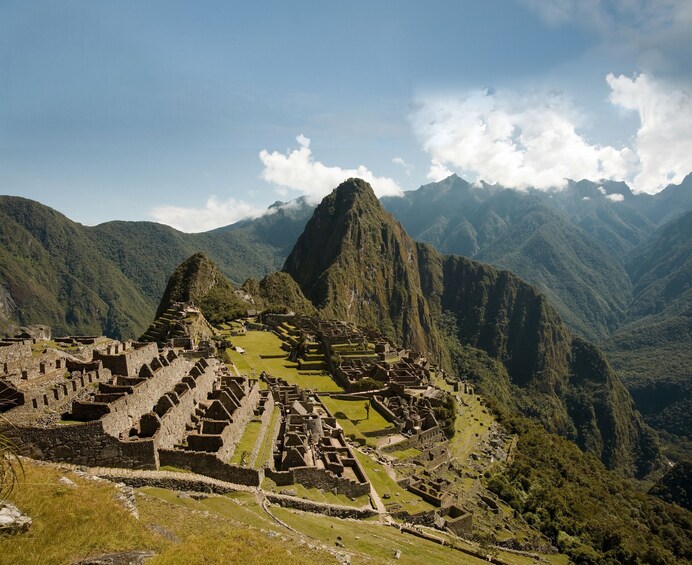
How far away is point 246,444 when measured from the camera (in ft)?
93.2

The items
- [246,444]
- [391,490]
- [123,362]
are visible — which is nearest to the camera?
[246,444]

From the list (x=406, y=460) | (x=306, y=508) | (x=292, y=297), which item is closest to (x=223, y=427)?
(x=306, y=508)

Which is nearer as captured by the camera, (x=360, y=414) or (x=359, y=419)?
(x=359, y=419)

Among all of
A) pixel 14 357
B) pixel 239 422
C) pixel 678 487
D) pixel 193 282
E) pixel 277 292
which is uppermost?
pixel 277 292

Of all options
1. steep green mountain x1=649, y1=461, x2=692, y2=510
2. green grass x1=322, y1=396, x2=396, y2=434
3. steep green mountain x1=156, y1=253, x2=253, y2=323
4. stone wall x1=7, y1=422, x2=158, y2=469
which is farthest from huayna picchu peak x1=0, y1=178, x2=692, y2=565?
steep green mountain x1=156, y1=253, x2=253, y2=323

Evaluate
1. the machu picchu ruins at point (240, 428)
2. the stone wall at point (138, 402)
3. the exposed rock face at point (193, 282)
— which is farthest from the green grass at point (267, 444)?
the exposed rock face at point (193, 282)

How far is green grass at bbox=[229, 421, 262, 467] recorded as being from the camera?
1009 inches

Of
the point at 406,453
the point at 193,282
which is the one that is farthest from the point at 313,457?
the point at 193,282

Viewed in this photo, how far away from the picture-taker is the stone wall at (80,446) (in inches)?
766

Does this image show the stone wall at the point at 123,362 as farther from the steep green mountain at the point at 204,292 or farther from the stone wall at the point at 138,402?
the steep green mountain at the point at 204,292

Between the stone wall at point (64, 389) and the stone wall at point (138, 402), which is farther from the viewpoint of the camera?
the stone wall at point (138, 402)

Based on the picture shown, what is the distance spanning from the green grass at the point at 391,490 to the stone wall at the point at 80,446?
18.0 meters

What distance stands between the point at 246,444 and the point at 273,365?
3858 cm

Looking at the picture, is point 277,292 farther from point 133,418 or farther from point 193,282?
point 133,418
